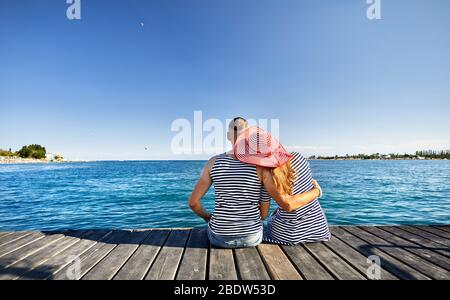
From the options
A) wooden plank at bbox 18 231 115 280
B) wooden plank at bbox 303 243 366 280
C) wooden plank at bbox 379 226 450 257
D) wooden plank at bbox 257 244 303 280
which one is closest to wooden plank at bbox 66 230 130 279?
wooden plank at bbox 18 231 115 280

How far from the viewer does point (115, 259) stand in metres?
2.54

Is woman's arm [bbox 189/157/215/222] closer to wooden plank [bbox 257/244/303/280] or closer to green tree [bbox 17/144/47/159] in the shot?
wooden plank [bbox 257/244/303/280]

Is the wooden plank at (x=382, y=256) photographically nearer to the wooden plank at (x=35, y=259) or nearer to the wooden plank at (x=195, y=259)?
the wooden plank at (x=195, y=259)

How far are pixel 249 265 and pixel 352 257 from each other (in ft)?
3.68

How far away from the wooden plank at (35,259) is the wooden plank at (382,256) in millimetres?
3453

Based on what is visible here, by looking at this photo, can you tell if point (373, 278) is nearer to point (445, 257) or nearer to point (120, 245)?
point (445, 257)

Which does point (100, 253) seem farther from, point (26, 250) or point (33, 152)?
point (33, 152)

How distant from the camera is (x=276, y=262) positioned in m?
2.38

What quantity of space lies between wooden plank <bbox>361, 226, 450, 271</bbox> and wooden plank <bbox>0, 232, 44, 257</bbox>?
15.2 ft

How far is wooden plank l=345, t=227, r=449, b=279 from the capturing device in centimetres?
218

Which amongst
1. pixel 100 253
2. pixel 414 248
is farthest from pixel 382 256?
pixel 100 253

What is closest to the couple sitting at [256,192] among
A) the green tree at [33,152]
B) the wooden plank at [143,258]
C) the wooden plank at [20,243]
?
the wooden plank at [143,258]

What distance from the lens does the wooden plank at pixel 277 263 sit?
6.97 feet
